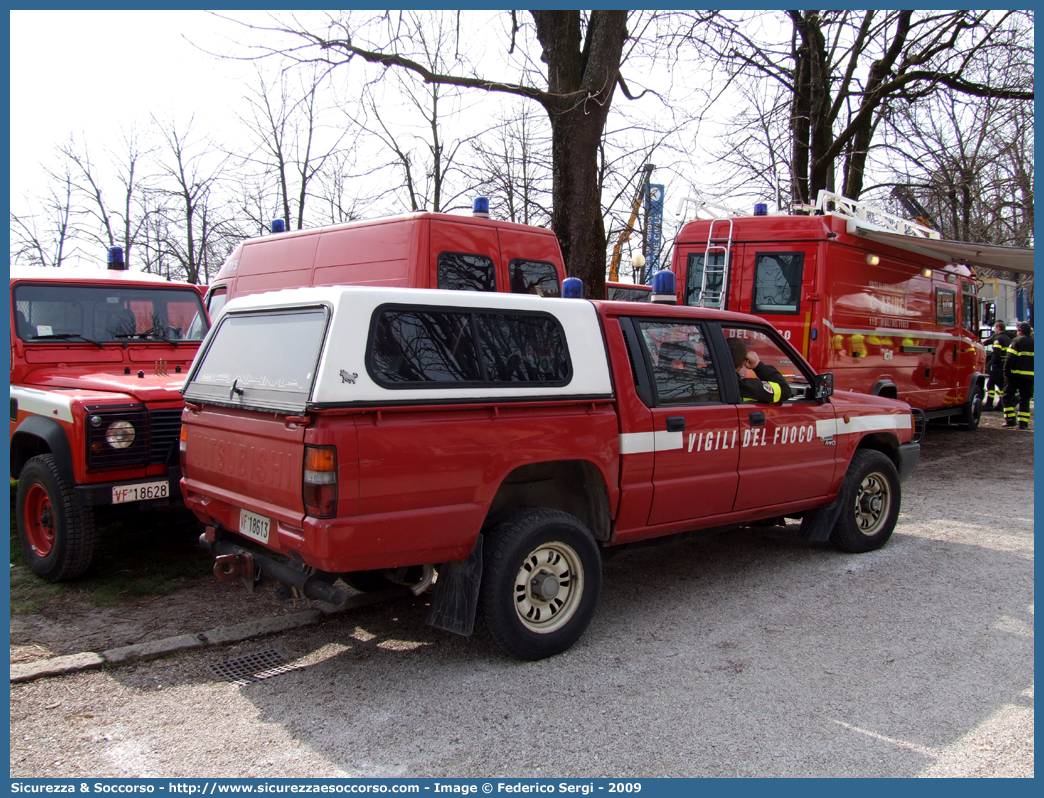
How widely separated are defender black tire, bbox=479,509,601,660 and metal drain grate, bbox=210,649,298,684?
1122mm

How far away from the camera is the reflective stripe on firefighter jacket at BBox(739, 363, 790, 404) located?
5.20 metres

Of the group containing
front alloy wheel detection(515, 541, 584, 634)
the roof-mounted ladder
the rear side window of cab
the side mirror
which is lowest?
front alloy wheel detection(515, 541, 584, 634)

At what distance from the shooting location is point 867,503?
612cm

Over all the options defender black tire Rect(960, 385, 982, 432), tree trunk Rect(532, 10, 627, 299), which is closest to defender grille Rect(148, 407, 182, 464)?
tree trunk Rect(532, 10, 627, 299)

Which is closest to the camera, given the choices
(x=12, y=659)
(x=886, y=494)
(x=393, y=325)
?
(x=393, y=325)

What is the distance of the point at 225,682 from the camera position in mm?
3902

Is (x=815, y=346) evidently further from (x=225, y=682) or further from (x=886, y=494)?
(x=225, y=682)

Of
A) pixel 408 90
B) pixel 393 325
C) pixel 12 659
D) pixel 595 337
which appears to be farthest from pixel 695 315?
pixel 408 90

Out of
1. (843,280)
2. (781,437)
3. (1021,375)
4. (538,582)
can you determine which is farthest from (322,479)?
(1021,375)

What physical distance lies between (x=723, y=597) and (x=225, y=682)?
313 centimetres

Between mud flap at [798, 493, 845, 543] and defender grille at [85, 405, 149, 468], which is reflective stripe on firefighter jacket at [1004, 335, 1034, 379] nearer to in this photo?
mud flap at [798, 493, 845, 543]

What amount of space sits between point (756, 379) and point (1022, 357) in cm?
1313

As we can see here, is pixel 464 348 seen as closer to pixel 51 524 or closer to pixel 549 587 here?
pixel 549 587

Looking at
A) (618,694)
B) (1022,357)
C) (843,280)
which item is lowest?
(618,694)
